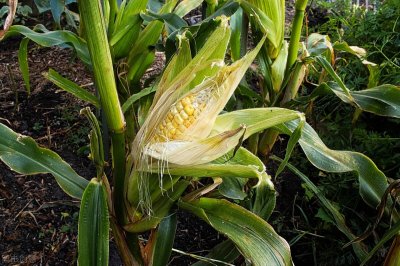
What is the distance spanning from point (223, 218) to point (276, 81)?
0.60m

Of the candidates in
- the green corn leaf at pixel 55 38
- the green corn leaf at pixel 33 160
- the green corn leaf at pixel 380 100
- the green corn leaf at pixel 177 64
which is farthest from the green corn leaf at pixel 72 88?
the green corn leaf at pixel 380 100

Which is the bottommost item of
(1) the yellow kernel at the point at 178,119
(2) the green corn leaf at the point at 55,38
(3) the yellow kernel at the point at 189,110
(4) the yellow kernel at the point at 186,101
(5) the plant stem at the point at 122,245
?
(5) the plant stem at the point at 122,245

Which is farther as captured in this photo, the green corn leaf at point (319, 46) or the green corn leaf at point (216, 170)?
the green corn leaf at point (319, 46)

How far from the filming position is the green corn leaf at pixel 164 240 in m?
1.11

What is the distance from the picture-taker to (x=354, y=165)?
1157mm

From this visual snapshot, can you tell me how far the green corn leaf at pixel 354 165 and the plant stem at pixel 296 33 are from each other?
32 cm

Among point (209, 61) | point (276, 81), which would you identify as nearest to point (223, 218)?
point (209, 61)

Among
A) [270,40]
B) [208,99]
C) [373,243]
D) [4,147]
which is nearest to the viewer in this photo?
[208,99]

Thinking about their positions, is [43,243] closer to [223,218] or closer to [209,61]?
[223,218]

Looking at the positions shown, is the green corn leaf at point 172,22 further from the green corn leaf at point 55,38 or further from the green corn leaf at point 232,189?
the green corn leaf at point 232,189

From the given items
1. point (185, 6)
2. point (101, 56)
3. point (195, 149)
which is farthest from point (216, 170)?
point (185, 6)

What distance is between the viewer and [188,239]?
1.49m

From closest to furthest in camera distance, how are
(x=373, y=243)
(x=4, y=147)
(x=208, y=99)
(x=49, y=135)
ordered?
(x=208, y=99), (x=4, y=147), (x=373, y=243), (x=49, y=135)

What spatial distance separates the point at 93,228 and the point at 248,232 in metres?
0.30
